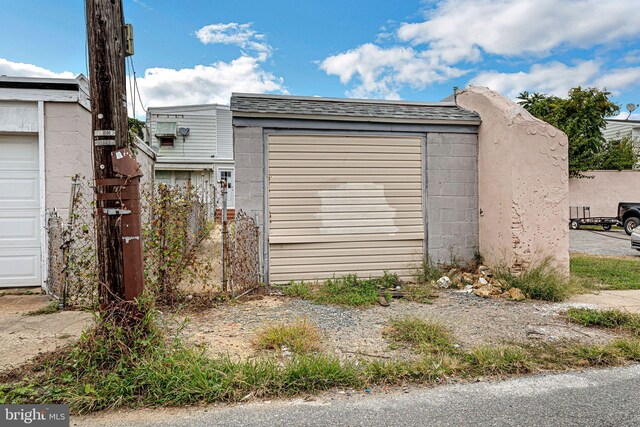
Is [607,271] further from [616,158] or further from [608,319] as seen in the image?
[616,158]

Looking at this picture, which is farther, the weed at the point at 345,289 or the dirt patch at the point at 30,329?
the weed at the point at 345,289

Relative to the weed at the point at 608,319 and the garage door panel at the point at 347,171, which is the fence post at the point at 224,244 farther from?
the weed at the point at 608,319

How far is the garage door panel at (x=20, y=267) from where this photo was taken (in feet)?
19.9

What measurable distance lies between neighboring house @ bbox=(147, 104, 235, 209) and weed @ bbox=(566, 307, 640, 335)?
16434 millimetres

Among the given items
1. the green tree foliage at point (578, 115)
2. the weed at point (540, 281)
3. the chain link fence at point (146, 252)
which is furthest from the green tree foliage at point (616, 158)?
the chain link fence at point (146, 252)

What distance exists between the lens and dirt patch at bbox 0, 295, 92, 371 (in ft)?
12.2

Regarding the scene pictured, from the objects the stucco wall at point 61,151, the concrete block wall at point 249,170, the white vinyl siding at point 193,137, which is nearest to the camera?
the stucco wall at point 61,151

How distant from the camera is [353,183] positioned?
715 cm

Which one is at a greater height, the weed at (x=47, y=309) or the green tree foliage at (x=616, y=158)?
the green tree foliage at (x=616, y=158)

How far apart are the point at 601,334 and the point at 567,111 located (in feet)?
54.1

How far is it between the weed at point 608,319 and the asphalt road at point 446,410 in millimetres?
1708

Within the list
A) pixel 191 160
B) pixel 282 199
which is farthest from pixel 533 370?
pixel 191 160

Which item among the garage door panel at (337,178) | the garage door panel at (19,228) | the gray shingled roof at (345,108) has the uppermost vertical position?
the gray shingled roof at (345,108)

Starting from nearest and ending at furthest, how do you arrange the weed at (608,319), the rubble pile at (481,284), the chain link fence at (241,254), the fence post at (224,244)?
the weed at (608,319), the fence post at (224,244), the chain link fence at (241,254), the rubble pile at (481,284)
